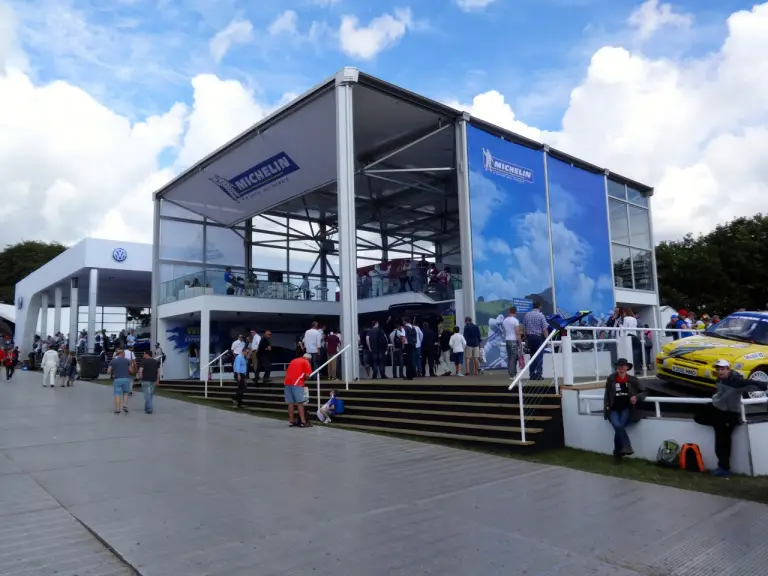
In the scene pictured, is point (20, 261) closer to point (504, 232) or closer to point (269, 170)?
point (269, 170)

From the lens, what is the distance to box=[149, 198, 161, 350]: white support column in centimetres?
2583

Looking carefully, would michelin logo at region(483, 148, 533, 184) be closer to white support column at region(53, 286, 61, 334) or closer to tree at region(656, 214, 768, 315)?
tree at region(656, 214, 768, 315)

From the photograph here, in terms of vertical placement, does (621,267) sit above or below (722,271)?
below

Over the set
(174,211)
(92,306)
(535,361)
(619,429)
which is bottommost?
(619,429)

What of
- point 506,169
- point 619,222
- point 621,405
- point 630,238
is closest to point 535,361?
point 621,405

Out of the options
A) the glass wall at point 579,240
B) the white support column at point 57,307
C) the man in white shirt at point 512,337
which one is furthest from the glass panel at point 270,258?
the man in white shirt at point 512,337

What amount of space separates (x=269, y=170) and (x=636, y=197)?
1810 centimetres

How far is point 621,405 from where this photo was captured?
8.76 meters

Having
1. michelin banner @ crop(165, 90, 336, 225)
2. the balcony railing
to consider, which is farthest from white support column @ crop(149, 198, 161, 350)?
michelin banner @ crop(165, 90, 336, 225)

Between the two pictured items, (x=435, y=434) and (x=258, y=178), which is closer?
(x=435, y=434)

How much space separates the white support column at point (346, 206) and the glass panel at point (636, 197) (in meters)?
17.5

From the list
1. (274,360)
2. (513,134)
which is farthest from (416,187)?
(274,360)

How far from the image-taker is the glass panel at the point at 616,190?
27.8 metres

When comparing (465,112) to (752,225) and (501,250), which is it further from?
(752,225)
